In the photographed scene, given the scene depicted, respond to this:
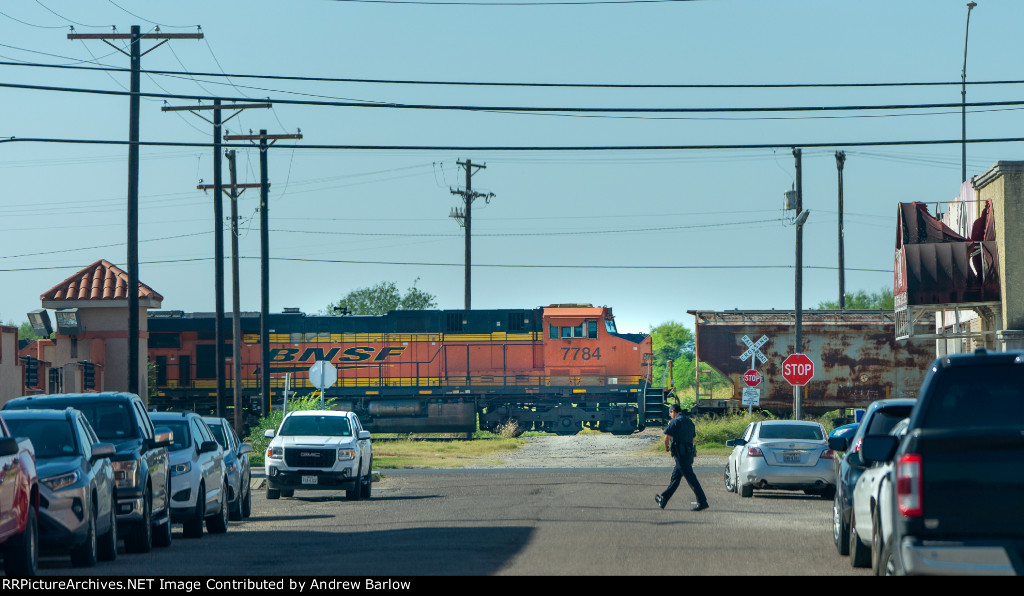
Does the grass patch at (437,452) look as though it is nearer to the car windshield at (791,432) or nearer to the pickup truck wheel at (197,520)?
the car windshield at (791,432)

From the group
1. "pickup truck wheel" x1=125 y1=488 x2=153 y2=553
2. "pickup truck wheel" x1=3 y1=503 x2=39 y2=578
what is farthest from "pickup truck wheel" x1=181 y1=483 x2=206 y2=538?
"pickup truck wheel" x1=3 y1=503 x2=39 y2=578

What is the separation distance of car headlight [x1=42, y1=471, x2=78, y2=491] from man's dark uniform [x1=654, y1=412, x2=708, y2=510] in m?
9.38

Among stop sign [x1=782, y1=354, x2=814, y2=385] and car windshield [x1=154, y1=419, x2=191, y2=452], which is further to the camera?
stop sign [x1=782, y1=354, x2=814, y2=385]

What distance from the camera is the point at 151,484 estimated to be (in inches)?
571

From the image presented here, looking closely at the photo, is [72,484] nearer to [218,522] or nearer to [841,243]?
[218,522]

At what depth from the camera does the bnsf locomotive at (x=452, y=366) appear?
43312 mm

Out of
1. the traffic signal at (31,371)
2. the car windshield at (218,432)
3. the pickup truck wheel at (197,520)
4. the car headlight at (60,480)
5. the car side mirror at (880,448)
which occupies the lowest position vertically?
the pickup truck wheel at (197,520)

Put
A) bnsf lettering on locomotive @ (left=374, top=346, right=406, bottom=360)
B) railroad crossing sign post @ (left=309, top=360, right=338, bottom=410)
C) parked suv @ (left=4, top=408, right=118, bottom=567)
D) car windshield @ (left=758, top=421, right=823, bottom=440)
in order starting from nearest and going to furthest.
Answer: parked suv @ (left=4, top=408, right=118, bottom=567)
car windshield @ (left=758, top=421, right=823, bottom=440)
railroad crossing sign post @ (left=309, top=360, right=338, bottom=410)
bnsf lettering on locomotive @ (left=374, top=346, right=406, bottom=360)

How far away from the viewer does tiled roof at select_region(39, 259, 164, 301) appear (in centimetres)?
3141

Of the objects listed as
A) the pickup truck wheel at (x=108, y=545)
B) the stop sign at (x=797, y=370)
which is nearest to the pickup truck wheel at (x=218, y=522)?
the pickup truck wheel at (x=108, y=545)

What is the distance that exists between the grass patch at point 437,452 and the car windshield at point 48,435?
68.0ft

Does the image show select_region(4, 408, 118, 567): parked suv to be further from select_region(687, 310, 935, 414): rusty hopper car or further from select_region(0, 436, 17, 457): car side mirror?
select_region(687, 310, 935, 414): rusty hopper car
